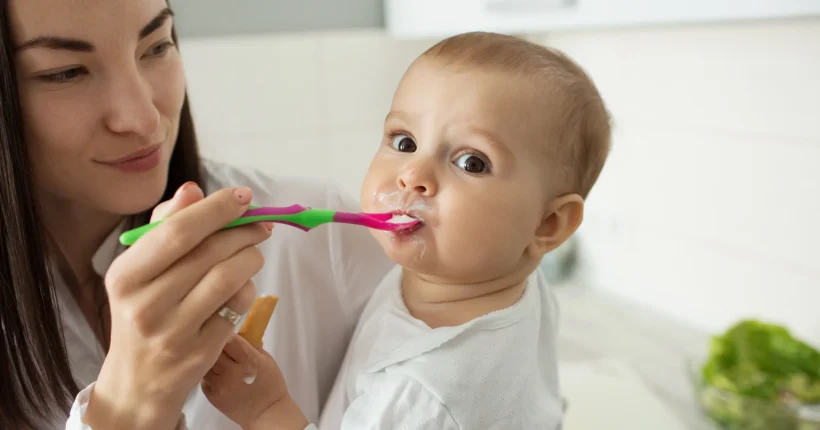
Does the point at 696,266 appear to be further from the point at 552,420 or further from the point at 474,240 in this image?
the point at 474,240

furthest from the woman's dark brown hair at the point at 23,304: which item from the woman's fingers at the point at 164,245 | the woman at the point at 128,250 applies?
the woman's fingers at the point at 164,245

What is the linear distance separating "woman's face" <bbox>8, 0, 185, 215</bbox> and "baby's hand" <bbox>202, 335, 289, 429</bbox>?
0.25 m

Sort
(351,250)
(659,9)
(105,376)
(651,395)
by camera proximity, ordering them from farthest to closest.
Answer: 1. (651,395)
2. (659,9)
3. (351,250)
4. (105,376)

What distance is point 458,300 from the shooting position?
2.50 feet

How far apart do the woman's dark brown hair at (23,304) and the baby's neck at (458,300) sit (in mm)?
420

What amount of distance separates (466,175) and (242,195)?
0.22m

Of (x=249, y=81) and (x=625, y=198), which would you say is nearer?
(x=625, y=198)

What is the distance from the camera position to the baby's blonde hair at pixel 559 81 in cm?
72

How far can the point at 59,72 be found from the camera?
0.75 meters

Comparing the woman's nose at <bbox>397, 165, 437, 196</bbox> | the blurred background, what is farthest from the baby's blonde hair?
the blurred background

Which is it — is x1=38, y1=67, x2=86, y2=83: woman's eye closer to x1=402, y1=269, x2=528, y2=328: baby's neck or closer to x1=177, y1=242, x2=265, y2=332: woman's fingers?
x1=177, y1=242, x2=265, y2=332: woman's fingers

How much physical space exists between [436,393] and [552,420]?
0.69 feet

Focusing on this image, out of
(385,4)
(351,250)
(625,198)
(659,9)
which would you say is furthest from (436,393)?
(385,4)

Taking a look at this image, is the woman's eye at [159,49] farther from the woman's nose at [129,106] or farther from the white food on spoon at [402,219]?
the white food on spoon at [402,219]
